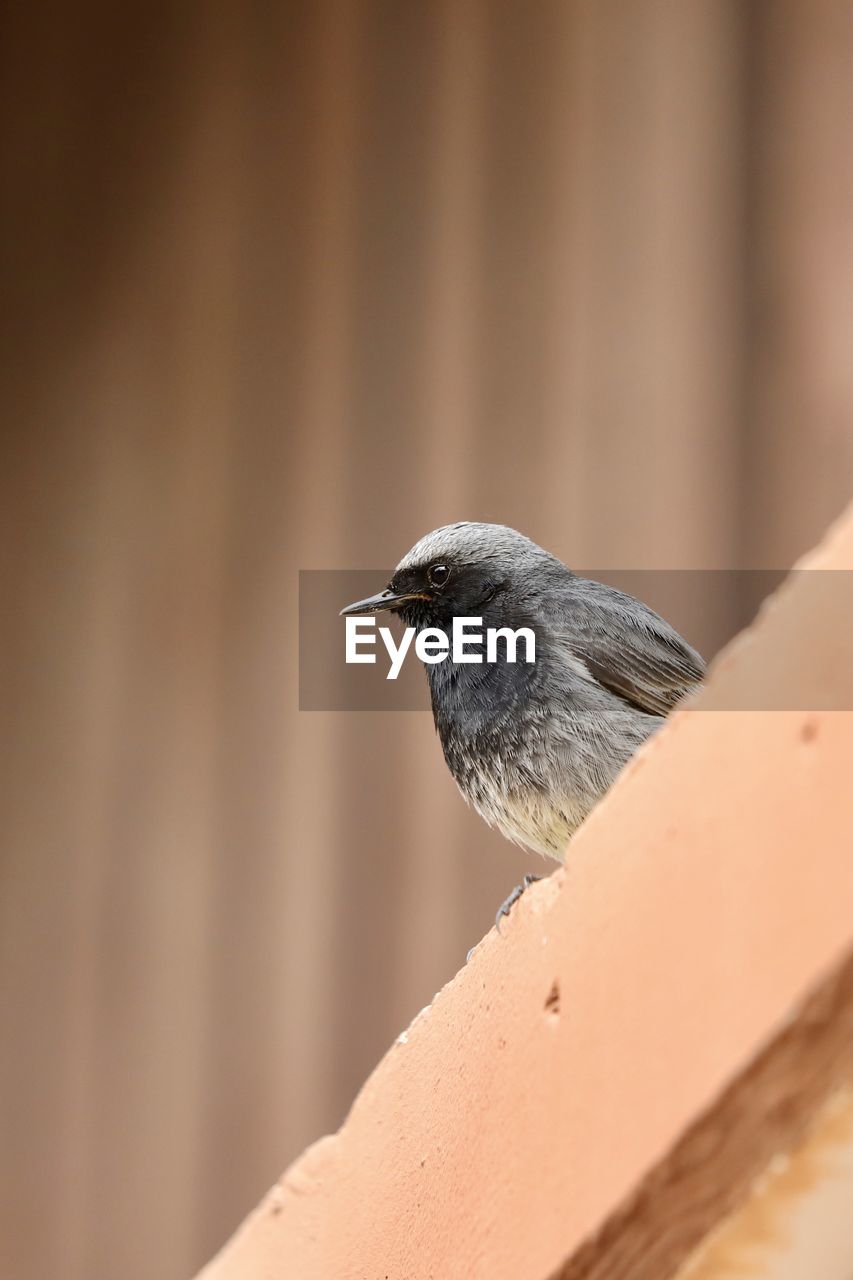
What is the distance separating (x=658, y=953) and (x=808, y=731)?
0.15 meters

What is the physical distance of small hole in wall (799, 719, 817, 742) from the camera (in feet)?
2.51

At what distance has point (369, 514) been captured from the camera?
13.0 ft

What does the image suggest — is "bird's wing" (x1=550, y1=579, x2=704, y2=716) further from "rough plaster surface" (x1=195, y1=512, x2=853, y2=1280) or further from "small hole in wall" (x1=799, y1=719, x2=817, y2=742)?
"small hole in wall" (x1=799, y1=719, x2=817, y2=742)

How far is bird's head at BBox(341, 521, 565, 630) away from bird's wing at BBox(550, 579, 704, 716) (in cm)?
10

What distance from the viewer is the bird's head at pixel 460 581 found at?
2.57m

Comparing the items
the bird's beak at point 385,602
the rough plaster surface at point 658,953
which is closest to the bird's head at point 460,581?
the bird's beak at point 385,602

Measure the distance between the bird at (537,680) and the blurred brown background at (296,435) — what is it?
1086mm

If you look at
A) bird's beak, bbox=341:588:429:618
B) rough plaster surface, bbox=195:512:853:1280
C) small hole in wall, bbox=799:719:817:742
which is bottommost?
rough plaster surface, bbox=195:512:853:1280

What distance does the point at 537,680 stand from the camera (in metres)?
2.27

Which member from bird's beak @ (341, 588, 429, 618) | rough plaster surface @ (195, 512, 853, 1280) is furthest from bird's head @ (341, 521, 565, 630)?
rough plaster surface @ (195, 512, 853, 1280)
